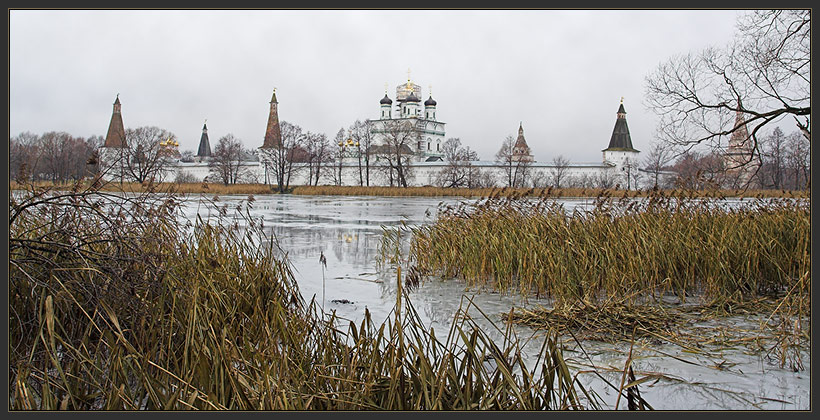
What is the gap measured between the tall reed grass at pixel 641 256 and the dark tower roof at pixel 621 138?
7455 cm

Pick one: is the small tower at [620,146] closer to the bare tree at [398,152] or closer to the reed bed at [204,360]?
the bare tree at [398,152]

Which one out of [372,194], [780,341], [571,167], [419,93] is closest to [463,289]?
[780,341]

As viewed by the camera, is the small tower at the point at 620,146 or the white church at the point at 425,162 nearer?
the white church at the point at 425,162

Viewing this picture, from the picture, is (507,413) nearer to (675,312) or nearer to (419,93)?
(675,312)

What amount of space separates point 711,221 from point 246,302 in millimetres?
5687

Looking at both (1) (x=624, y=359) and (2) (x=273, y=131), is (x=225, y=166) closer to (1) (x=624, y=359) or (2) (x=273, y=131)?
(2) (x=273, y=131)

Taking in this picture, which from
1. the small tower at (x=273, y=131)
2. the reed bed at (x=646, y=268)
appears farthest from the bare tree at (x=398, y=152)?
the reed bed at (x=646, y=268)

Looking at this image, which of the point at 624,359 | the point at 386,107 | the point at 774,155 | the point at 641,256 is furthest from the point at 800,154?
the point at 386,107

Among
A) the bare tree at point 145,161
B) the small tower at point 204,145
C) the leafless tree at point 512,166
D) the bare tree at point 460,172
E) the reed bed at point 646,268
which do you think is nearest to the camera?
the bare tree at point 145,161

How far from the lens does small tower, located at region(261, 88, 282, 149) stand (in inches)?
2333

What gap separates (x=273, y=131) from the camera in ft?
201

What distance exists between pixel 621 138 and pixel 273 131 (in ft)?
142

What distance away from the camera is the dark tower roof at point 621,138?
258 feet

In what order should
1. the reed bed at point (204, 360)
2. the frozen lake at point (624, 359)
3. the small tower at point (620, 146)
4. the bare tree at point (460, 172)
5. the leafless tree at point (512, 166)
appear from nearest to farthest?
1. the reed bed at point (204, 360)
2. the frozen lake at point (624, 359)
3. the bare tree at point (460, 172)
4. the leafless tree at point (512, 166)
5. the small tower at point (620, 146)
